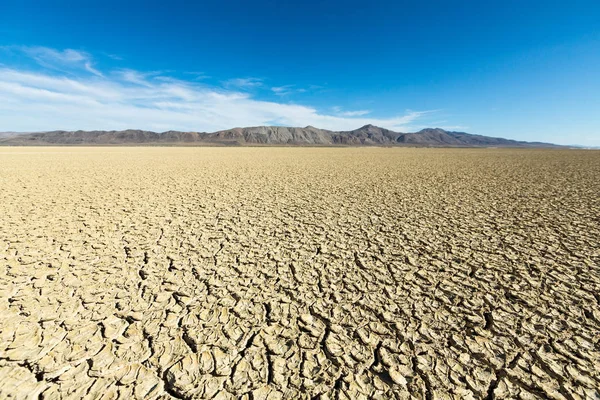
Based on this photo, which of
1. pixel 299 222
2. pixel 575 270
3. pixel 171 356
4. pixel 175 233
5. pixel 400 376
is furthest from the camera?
pixel 299 222

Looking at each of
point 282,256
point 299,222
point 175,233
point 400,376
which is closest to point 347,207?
point 299,222

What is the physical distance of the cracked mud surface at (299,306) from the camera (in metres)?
1.80

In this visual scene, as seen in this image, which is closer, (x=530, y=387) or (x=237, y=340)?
(x=530, y=387)

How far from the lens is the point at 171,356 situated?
1.99m

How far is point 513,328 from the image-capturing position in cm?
225

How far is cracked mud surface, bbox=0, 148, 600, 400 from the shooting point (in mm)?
1798

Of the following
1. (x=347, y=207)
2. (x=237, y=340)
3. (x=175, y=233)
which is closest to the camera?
(x=237, y=340)

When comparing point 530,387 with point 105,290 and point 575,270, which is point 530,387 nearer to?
point 575,270

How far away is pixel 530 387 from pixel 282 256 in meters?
2.65

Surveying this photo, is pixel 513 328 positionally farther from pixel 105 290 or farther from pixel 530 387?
pixel 105 290

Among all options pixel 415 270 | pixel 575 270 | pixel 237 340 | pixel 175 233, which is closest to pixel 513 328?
pixel 415 270

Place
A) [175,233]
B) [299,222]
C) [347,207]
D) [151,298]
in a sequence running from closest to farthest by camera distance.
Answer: [151,298] → [175,233] → [299,222] → [347,207]

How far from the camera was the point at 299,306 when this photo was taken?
103 inches

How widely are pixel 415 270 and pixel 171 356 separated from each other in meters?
2.69
